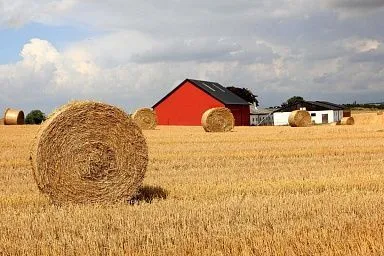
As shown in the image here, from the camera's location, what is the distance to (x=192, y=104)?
50969mm

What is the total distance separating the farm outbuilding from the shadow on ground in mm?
53988

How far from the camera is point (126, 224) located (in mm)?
6578

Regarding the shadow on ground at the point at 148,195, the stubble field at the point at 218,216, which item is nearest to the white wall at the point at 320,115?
the stubble field at the point at 218,216

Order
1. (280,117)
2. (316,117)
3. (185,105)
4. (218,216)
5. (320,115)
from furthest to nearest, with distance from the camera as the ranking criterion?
(316,117) < (320,115) < (280,117) < (185,105) < (218,216)

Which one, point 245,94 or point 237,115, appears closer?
point 237,115

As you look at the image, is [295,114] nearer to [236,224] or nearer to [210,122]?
[210,122]

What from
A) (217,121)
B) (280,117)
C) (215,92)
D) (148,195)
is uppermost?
(215,92)

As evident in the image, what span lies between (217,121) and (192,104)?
71.7 feet

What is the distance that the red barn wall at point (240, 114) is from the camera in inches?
2031

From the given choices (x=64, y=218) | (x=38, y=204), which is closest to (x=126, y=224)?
(x=64, y=218)

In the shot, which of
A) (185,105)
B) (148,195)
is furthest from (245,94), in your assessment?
(148,195)

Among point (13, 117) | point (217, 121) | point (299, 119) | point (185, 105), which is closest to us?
point (217, 121)

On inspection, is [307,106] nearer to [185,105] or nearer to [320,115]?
[320,115]

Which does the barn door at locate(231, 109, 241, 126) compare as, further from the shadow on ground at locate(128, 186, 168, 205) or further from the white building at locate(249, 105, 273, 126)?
the shadow on ground at locate(128, 186, 168, 205)
